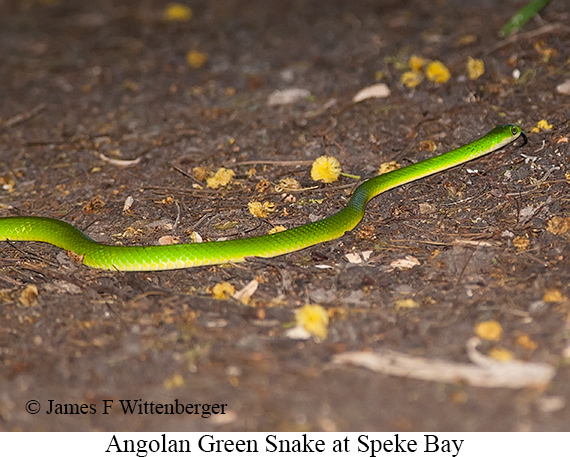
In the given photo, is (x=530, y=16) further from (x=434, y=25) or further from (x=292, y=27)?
(x=292, y=27)

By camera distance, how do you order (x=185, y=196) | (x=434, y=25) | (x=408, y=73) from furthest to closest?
(x=434, y=25) < (x=408, y=73) < (x=185, y=196)

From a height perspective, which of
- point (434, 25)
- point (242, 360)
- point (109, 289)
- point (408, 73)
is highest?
point (434, 25)

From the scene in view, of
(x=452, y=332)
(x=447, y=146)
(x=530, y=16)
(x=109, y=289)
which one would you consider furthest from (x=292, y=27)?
(x=452, y=332)

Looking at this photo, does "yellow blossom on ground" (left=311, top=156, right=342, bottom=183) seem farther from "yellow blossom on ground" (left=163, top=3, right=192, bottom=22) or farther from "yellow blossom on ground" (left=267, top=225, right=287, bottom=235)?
"yellow blossom on ground" (left=163, top=3, right=192, bottom=22)

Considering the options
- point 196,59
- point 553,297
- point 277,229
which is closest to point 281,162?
point 277,229

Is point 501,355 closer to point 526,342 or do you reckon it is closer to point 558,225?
point 526,342

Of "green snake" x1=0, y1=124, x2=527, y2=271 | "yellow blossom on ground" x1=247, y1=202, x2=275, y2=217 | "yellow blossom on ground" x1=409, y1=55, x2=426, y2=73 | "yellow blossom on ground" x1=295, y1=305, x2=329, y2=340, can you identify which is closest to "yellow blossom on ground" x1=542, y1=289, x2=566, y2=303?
"yellow blossom on ground" x1=295, y1=305, x2=329, y2=340

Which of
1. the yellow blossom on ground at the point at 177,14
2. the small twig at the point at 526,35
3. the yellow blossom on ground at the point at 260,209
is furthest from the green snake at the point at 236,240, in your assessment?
the yellow blossom on ground at the point at 177,14
